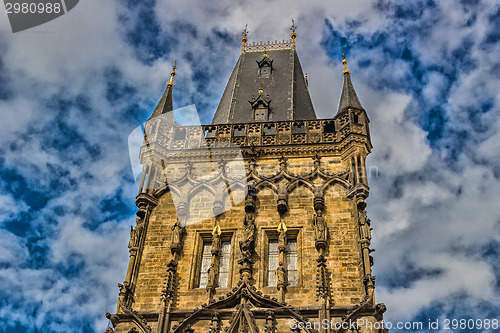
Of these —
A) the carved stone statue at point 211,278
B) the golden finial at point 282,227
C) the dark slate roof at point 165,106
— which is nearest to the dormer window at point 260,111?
the dark slate roof at point 165,106

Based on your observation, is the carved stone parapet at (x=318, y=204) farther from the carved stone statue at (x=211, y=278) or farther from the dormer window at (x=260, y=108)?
the dormer window at (x=260, y=108)

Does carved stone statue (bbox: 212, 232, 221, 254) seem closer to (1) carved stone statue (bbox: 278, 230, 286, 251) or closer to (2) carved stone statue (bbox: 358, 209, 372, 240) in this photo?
(1) carved stone statue (bbox: 278, 230, 286, 251)

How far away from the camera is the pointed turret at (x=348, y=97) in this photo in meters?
21.6

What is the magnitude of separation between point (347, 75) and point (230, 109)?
458cm

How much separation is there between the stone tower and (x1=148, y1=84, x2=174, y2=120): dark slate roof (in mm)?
62

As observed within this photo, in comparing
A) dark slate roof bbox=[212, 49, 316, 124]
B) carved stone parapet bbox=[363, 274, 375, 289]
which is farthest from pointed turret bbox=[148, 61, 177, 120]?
carved stone parapet bbox=[363, 274, 375, 289]

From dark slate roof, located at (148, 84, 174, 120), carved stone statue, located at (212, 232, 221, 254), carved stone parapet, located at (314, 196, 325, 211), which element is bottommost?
carved stone statue, located at (212, 232, 221, 254)

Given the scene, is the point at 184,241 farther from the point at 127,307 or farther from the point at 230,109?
the point at 230,109

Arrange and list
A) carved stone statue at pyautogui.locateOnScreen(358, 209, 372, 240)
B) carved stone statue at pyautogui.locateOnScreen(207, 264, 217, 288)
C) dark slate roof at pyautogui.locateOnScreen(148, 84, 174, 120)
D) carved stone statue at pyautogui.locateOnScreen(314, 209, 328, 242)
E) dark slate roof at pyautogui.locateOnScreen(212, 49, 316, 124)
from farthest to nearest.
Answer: dark slate roof at pyautogui.locateOnScreen(212, 49, 316, 124) < dark slate roof at pyautogui.locateOnScreen(148, 84, 174, 120) < carved stone statue at pyautogui.locateOnScreen(314, 209, 328, 242) < carved stone statue at pyautogui.locateOnScreen(358, 209, 372, 240) < carved stone statue at pyautogui.locateOnScreen(207, 264, 217, 288)

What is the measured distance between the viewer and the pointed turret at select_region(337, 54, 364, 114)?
851 inches

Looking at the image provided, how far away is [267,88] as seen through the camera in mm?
25719

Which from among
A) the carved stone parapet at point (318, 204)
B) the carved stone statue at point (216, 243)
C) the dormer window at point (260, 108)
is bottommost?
the carved stone statue at point (216, 243)

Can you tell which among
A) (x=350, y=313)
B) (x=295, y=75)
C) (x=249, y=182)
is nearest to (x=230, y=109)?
(x=295, y=75)

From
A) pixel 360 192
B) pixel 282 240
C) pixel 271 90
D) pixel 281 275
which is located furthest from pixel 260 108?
pixel 281 275
